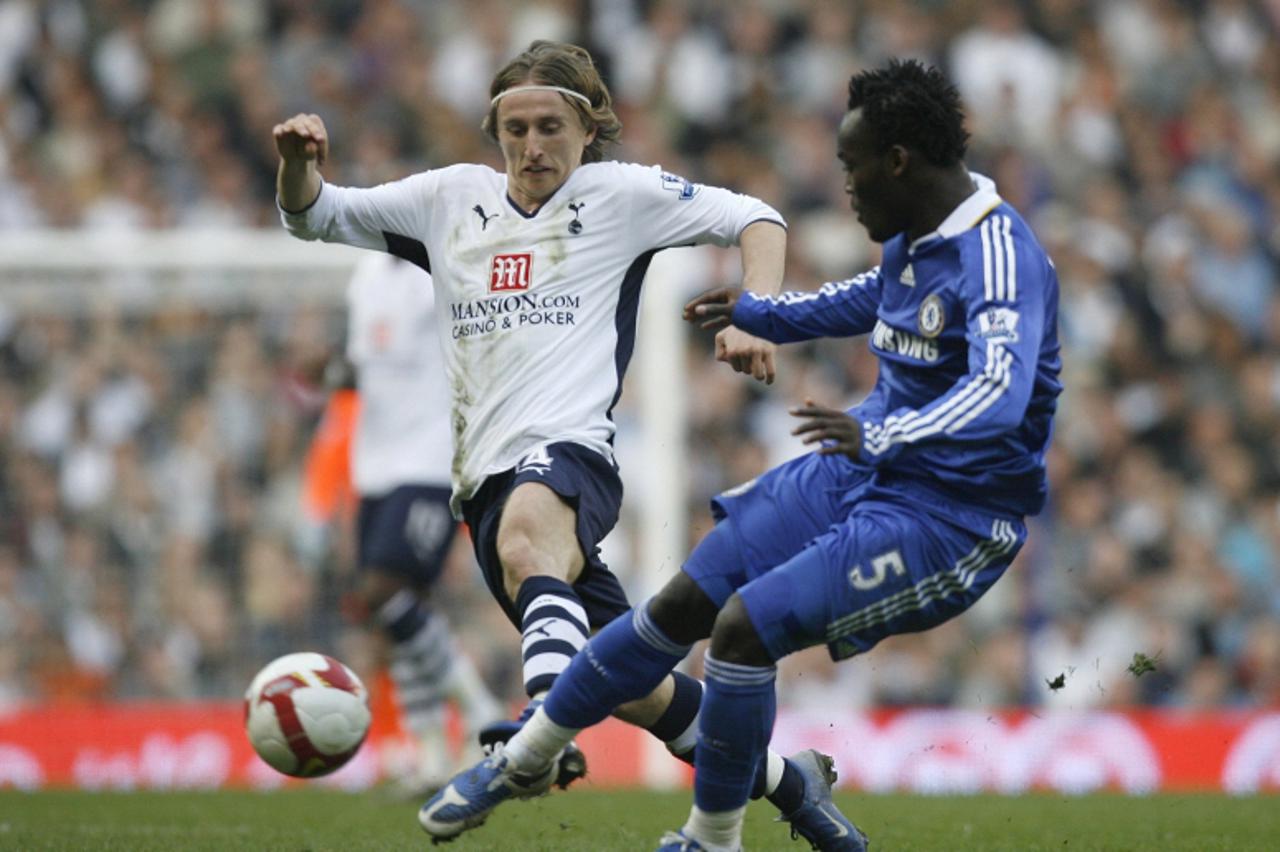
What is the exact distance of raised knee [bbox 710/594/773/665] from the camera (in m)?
4.98

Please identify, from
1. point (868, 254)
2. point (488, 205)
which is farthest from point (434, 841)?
point (868, 254)

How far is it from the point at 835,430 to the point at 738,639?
0.57 meters

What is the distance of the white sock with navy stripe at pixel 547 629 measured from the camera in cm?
557

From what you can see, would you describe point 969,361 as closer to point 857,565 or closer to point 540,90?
point 857,565

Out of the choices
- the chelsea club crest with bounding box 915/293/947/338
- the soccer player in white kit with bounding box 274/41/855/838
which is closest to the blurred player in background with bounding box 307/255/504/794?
the soccer player in white kit with bounding box 274/41/855/838

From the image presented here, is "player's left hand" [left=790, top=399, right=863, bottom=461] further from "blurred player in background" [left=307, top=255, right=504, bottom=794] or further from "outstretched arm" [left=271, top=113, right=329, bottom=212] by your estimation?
"blurred player in background" [left=307, top=255, right=504, bottom=794]

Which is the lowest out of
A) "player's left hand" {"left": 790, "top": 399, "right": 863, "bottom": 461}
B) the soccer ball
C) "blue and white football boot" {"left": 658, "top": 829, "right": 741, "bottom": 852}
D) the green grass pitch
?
the green grass pitch

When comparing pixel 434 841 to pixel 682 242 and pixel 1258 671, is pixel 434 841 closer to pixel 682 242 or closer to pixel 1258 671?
pixel 682 242

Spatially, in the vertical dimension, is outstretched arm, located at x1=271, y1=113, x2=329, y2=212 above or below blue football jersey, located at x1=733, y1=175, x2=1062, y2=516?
above

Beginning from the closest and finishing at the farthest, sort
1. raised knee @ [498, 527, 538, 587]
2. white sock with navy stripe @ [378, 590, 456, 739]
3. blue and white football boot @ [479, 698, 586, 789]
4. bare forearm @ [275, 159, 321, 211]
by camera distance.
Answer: blue and white football boot @ [479, 698, 586, 789]
raised knee @ [498, 527, 538, 587]
bare forearm @ [275, 159, 321, 211]
white sock with navy stripe @ [378, 590, 456, 739]

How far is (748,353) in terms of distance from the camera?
218 inches

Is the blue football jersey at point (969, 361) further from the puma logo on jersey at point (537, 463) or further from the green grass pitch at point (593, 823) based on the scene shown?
the green grass pitch at point (593, 823)

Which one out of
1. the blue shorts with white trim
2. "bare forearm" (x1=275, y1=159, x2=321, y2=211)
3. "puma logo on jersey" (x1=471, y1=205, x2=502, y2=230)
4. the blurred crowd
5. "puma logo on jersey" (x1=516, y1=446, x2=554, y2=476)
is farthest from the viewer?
the blurred crowd

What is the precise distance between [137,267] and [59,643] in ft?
7.37
